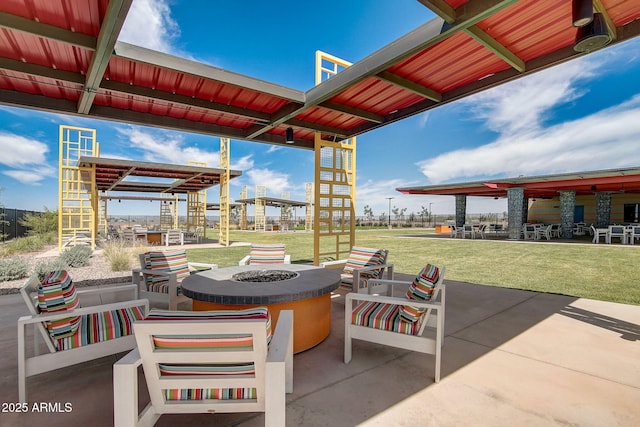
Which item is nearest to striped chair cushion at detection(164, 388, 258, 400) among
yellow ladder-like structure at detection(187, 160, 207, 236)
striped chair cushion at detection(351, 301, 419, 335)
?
striped chair cushion at detection(351, 301, 419, 335)

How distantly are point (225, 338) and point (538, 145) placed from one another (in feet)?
107

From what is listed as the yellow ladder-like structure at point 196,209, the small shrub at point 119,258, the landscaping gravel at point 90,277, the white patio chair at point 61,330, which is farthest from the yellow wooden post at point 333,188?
the yellow ladder-like structure at point 196,209

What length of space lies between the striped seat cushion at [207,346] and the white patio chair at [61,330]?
1085 mm

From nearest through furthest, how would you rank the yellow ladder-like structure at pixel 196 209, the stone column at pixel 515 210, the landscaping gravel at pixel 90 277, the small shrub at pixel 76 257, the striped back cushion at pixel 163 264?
the striped back cushion at pixel 163 264
the landscaping gravel at pixel 90 277
the small shrub at pixel 76 257
the stone column at pixel 515 210
the yellow ladder-like structure at pixel 196 209

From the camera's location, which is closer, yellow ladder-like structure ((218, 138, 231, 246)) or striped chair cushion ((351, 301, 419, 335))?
striped chair cushion ((351, 301, 419, 335))

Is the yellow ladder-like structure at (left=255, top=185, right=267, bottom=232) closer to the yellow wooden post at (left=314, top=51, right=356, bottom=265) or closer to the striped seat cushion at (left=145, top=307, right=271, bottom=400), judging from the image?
the yellow wooden post at (left=314, top=51, right=356, bottom=265)

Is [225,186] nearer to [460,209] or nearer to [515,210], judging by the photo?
[515,210]

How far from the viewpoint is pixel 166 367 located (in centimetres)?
145

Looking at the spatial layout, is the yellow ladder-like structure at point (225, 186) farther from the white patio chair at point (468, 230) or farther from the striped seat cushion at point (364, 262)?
the white patio chair at point (468, 230)

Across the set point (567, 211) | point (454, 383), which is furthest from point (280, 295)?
point (567, 211)

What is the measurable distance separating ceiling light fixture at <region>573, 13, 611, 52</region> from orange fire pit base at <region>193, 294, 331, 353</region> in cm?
291

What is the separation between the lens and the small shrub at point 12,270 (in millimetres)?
5863

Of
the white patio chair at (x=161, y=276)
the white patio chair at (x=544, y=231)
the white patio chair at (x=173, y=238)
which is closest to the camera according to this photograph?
the white patio chair at (x=161, y=276)

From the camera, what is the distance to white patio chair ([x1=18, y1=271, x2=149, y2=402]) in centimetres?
198
